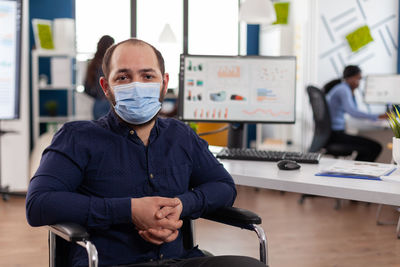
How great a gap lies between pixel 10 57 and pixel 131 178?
3.26 m

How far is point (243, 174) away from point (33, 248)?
191cm

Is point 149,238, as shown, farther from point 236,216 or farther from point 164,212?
point 236,216

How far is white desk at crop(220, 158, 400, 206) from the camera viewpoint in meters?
1.67

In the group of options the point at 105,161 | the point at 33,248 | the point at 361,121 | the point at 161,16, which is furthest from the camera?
the point at 161,16

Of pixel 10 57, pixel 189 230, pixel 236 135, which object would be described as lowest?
pixel 189 230

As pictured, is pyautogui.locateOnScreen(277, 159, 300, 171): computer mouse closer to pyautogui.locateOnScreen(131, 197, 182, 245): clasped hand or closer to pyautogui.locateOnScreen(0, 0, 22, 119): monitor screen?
pyautogui.locateOnScreen(131, 197, 182, 245): clasped hand

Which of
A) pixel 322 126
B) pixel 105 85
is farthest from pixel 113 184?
pixel 322 126

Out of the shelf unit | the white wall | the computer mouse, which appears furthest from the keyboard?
the shelf unit

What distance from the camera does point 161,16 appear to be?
22.8 feet

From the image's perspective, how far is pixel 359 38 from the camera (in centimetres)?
598

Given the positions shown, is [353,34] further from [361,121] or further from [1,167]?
[1,167]

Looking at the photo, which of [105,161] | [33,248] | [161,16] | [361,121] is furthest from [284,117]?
[161,16]

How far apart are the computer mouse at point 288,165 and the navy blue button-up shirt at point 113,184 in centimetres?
45

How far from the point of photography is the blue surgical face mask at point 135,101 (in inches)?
63.6
